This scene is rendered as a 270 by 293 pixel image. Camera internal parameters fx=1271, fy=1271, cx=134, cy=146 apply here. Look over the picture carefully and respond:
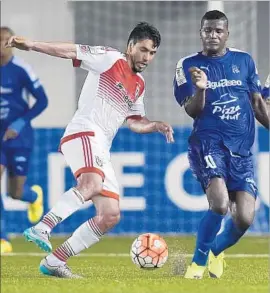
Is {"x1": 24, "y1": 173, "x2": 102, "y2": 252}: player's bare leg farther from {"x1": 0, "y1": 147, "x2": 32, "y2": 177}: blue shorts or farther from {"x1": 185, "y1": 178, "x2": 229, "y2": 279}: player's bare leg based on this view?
{"x1": 0, "y1": 147, "x2": 32, "y2": 177}: blue shorts

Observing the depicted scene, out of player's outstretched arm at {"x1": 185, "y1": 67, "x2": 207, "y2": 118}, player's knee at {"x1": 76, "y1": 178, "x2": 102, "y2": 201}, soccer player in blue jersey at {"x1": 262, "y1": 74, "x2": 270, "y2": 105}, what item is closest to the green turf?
player's knee at {"x1": 76, "y1": 178, "x2": 102, "y2": 201}

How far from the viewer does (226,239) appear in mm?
9727

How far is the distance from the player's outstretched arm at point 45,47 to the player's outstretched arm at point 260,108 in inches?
59.9

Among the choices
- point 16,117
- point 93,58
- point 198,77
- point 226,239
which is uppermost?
point 93,58

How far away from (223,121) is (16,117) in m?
4.31

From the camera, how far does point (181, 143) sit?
1546 cm

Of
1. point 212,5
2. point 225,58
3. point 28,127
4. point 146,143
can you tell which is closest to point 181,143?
point 146,143

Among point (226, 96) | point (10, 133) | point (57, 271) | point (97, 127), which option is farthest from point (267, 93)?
point (10, 133)

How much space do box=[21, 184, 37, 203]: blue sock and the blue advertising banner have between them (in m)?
1.45

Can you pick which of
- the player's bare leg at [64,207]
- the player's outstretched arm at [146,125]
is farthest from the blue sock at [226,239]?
the player's bare leg at [64,207]

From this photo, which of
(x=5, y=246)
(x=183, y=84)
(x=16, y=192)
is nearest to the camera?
(x=183, y=84)

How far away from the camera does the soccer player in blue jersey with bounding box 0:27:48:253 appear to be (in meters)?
13.1

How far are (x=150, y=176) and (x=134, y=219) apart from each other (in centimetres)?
56

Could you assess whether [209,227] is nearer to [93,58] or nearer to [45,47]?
[93,58]
